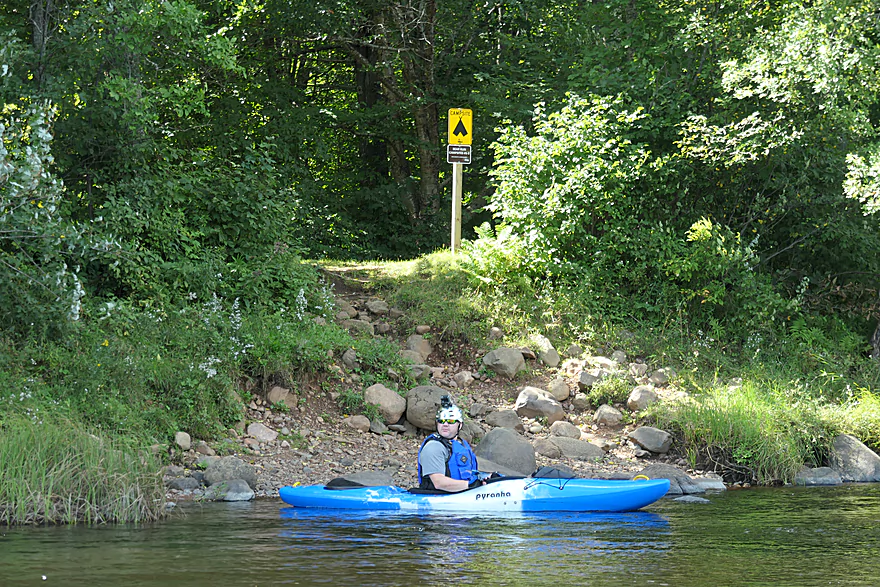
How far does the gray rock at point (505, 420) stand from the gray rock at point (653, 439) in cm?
126

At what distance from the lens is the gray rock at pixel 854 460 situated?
10.2m

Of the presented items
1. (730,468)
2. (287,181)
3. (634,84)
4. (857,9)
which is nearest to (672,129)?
(634,84)

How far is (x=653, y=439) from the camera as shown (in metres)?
10.6

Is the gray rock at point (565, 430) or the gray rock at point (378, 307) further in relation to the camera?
the gray rock at point (378, 307)

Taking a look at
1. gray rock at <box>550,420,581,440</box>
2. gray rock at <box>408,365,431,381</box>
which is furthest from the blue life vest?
gray rock at <box>408,365,431,381</box>

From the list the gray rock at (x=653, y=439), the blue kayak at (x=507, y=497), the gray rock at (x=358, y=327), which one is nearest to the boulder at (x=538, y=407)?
the gray rock at (x=653, y=439)

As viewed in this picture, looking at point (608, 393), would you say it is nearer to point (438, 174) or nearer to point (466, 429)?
point (466, 429)

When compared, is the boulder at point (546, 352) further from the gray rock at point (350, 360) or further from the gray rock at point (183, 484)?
the gray rock at point (183, 484)

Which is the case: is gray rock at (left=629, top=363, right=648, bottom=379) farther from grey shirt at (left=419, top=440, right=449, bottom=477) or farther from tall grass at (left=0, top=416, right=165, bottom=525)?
tall grass at (left=0, top=416, right=165, bottom=525)

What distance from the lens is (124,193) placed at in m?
11.5

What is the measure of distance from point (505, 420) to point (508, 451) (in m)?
1.15

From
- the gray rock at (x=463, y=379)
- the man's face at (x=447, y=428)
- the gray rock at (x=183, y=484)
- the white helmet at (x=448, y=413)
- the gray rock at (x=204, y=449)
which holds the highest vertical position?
the gray rock at (x=463, y=379)

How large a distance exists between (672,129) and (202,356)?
280 inches

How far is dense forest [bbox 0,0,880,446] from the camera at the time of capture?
32.6 feet
